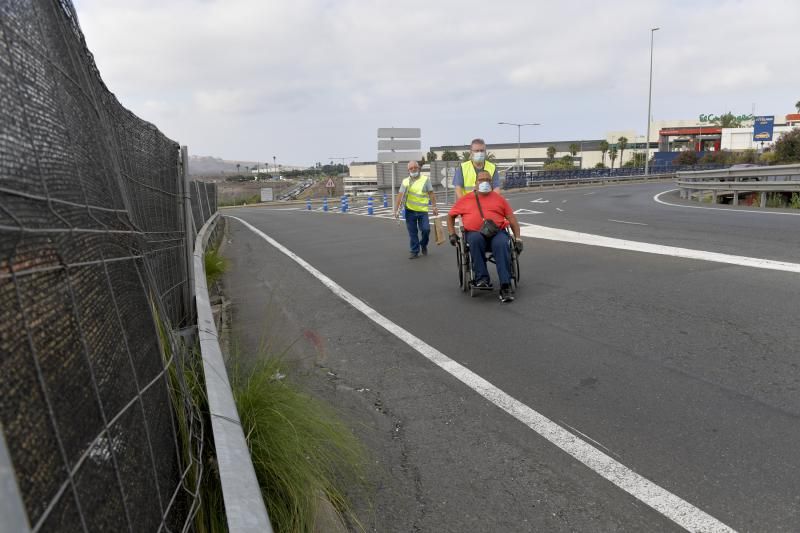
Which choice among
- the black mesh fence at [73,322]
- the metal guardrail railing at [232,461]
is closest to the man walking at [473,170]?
the metal guardrail railing at [232,461]

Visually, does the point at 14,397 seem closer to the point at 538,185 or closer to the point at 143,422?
the point at 143,422

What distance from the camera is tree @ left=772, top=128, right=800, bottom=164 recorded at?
32.3 metres

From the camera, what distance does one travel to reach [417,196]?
11.9 metres

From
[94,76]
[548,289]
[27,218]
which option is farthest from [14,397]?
[548,289]

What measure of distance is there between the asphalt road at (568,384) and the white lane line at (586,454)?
5 centimetres

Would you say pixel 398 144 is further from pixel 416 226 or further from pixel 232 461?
pixel 232 461

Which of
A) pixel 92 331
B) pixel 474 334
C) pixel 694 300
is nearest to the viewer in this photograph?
pixel 92 331

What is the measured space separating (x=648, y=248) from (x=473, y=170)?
12.4ft

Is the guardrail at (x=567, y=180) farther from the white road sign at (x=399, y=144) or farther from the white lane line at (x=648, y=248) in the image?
the white lane line at (x=648, y=248)

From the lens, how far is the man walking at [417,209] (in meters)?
11.6

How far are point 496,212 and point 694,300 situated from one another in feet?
7.72

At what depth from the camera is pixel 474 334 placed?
19.7 feet

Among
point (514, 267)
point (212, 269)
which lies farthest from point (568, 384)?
point (212, 269)

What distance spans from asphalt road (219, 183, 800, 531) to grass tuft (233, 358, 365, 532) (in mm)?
182
